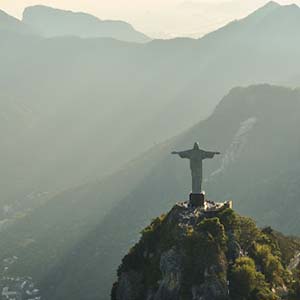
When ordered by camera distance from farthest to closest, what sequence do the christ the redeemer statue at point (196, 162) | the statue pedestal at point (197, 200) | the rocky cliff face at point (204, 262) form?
the christ the redeemer statue at point (196, 162), the statue pedestal at point (197, 200), the rocky cliff face at point (204, 262)

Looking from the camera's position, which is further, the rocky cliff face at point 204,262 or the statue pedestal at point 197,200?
the statue pedestal at point 197,200

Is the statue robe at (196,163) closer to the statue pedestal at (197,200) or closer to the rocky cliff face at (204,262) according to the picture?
the statue pedestal at (197,200)

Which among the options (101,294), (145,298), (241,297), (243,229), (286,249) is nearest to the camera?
(241,297)

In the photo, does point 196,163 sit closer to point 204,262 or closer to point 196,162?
point 196,162

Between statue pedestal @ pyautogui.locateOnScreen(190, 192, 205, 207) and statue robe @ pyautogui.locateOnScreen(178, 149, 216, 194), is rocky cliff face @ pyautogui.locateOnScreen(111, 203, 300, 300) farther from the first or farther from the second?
statue robe @ pyautogui.locateOnScreen(178, 149, 216, 194)

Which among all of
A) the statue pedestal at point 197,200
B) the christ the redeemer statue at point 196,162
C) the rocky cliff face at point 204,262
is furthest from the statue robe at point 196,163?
the rocky cliff face at point 204,262

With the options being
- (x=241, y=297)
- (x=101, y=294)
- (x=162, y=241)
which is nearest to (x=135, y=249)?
(x=162, y=241)

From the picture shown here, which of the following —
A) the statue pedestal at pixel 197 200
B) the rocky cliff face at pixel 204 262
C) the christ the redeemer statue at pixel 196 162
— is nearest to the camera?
the rocky cliff face at pixel 204 262

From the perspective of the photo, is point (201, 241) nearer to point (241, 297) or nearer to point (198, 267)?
point (198, 267)
